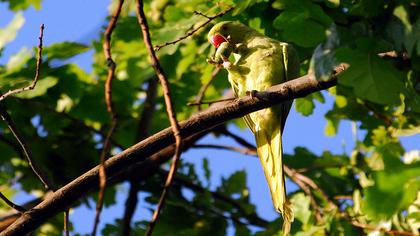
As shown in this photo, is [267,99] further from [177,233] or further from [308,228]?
[177,233]

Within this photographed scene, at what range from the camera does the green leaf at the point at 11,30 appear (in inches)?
183

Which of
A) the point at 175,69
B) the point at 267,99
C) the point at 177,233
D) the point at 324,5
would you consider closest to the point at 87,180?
the point at 267,99

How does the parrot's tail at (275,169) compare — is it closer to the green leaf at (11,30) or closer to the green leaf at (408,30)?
the green leaf at (408,30)

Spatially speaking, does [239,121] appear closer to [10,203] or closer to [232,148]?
[232,148]

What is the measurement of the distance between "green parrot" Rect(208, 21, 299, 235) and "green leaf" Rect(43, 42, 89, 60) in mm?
1173

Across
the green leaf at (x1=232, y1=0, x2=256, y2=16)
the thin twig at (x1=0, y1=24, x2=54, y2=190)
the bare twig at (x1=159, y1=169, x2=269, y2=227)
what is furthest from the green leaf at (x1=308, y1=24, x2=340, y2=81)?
the bare twig at (x1=159, y1=169, x2=269, y2=227)

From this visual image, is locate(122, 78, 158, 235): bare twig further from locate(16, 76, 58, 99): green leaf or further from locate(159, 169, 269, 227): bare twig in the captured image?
locate(16, 76, 58, 99): green leaf

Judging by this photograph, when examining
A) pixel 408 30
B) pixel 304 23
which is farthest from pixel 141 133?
pixel 408 30

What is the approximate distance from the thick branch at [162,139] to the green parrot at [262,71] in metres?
0.70

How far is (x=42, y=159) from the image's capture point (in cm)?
600

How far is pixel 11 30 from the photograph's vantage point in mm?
4715

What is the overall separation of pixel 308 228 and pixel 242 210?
141 centimetres

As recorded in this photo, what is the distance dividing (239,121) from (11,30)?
3446 mm

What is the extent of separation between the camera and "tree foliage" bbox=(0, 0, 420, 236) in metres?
2.63
